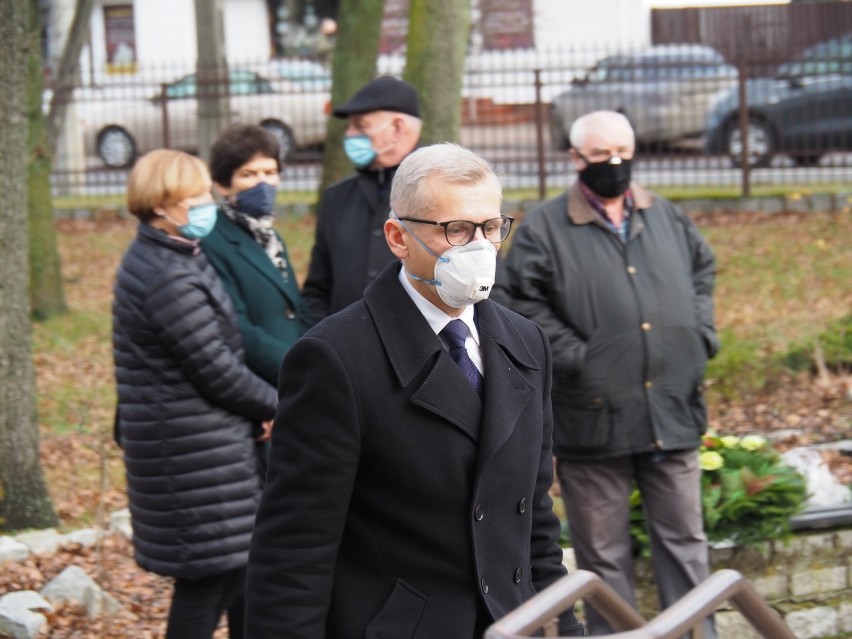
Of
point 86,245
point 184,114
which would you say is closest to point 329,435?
point 86,245

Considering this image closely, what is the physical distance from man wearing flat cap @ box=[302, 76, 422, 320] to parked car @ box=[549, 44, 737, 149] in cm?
1179

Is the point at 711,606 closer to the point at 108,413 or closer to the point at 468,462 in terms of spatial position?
the point at 468,462

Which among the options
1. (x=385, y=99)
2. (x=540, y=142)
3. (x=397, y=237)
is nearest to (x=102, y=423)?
(x=385, y=99)

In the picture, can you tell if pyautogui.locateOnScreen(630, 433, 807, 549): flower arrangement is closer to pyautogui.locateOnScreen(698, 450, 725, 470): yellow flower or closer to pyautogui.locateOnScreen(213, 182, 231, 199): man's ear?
pyautogui.locateOnScreen(698, 450, 725, 470): yellow flower

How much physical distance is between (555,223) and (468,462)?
7.76ft

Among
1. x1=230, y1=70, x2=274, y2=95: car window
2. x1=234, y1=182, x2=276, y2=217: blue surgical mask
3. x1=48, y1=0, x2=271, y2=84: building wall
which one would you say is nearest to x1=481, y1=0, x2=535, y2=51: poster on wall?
x1=48, y1=0, x2=271, y2=84: building wall

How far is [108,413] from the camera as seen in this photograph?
29.8 feet

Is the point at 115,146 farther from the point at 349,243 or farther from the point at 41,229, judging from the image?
the point at 349,243

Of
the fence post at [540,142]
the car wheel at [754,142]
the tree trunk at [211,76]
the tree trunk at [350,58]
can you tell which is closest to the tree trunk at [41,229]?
the tree trunk at [350,58]

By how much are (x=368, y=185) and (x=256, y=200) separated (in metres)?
0.48

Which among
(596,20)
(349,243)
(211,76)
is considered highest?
(596,20)

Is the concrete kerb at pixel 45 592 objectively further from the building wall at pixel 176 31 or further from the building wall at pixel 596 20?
the building wall at pixel 596 20

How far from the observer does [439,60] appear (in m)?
12.6

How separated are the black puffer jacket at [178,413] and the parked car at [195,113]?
12777 mm
